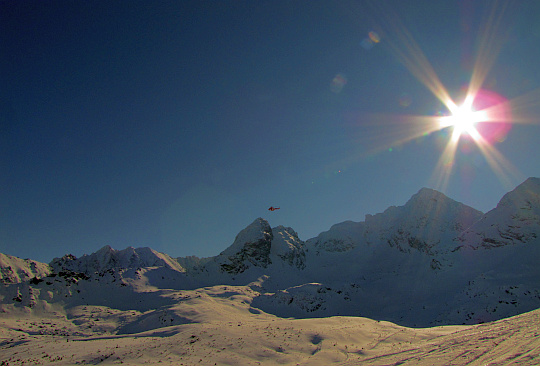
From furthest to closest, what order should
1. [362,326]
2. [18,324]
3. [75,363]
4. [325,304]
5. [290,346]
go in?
1. [325,304]
2. [18,324]
3. [362,326]
4. [290,346]
5. [75,363]

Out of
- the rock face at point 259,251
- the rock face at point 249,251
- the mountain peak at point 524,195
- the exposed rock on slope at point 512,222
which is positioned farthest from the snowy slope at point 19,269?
the mountain peak at point 524,195

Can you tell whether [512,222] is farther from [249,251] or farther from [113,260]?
[113,260]

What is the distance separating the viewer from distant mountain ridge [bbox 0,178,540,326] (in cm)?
5319

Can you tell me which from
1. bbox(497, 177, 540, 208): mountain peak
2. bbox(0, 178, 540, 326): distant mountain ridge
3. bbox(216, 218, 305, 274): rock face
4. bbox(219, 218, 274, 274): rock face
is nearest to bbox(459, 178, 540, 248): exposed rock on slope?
bbox(497, 177, 540, 208): mountain peak

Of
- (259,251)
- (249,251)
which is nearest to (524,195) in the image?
(259,251)

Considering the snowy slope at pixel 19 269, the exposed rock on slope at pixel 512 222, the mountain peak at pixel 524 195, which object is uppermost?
the mountain peak at pixel 524 195

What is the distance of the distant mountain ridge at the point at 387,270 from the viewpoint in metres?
A: 53.2

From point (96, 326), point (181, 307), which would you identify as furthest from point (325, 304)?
point (96, 326)

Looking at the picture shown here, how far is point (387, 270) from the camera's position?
276 feet

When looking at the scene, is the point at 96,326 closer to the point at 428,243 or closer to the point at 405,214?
the point at 428,243

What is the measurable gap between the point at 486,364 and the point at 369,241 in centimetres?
10227

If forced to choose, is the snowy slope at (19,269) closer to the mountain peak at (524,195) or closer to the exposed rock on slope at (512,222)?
the exposed rock on slope at (512,222)

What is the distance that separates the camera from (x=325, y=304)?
199ft

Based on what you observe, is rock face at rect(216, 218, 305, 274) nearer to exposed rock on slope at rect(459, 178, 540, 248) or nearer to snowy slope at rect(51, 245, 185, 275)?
snowy slope at rect(51, 245, 185, 275)
